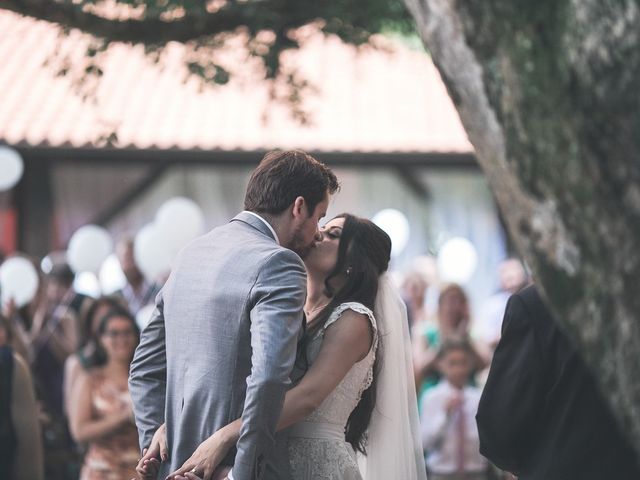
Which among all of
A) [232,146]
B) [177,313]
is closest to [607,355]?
[177,313]

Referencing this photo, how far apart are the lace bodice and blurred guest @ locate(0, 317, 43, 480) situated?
2.29m

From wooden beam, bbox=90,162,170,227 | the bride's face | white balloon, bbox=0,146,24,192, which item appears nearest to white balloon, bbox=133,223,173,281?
white balloon, bbox=0,146,24,192

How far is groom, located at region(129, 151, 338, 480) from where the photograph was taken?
350 cm

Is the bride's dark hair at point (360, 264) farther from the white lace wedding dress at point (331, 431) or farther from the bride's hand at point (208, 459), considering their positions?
the bride's hand at point (208, 459)

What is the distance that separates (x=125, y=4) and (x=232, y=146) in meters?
9.12

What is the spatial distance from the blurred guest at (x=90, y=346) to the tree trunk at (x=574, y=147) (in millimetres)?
5210

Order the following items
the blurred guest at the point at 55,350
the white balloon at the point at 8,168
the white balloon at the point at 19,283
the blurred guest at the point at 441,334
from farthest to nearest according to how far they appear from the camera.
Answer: the white balloon at the point at 8,168, the white balloon at the point at 19,283, the blurred guest at the point at 441,334, the blurred guest at the point at 55,350

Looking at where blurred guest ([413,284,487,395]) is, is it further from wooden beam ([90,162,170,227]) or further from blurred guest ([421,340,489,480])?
wooden beam ([90,162,170,227])

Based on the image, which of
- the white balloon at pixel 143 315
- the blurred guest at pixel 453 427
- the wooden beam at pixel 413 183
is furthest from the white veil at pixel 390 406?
the wooden beam at pixel 413 183

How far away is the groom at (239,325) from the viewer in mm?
3504

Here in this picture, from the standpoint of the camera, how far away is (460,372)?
773cm

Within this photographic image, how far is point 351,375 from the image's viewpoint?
14.1 feet

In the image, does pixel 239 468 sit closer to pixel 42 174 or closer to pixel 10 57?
pixel 42 174

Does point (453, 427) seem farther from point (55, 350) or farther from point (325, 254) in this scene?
point (325, 254)
